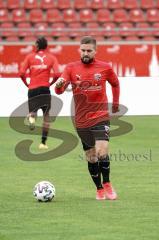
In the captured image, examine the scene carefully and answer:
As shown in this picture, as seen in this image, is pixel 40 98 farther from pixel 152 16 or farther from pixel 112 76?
pixel 152 16

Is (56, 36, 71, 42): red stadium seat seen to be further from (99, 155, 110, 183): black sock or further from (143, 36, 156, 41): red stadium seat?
(99, 155, 110, 183): black sock

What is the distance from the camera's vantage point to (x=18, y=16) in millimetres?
30422

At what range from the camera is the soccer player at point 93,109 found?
36.6 feet

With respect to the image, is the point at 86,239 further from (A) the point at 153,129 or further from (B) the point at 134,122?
(B) the point at 134,122

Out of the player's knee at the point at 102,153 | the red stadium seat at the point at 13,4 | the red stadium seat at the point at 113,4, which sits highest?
the player's knee at the point at 102,153

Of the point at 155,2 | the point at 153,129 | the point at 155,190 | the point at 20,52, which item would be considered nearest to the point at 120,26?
the point at 155,2

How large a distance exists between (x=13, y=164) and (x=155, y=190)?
4121 millimetres

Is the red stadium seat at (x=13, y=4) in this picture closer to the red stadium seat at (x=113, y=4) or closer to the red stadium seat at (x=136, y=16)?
the red stadium seat at (x=113, y=4)

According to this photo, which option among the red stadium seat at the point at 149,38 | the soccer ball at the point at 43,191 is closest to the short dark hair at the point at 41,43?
the soccer ball at the point at 43,191

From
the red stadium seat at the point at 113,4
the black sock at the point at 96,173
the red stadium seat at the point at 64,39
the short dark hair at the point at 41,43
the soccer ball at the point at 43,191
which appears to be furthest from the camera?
the red stadium seat at the point at 113,4

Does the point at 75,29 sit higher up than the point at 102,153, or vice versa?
the point at 102,153

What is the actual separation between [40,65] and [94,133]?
7.08 metres

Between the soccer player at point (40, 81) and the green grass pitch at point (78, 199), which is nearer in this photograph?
the green grass pitch at point (78, 199)

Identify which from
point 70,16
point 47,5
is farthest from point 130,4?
point 47,5
